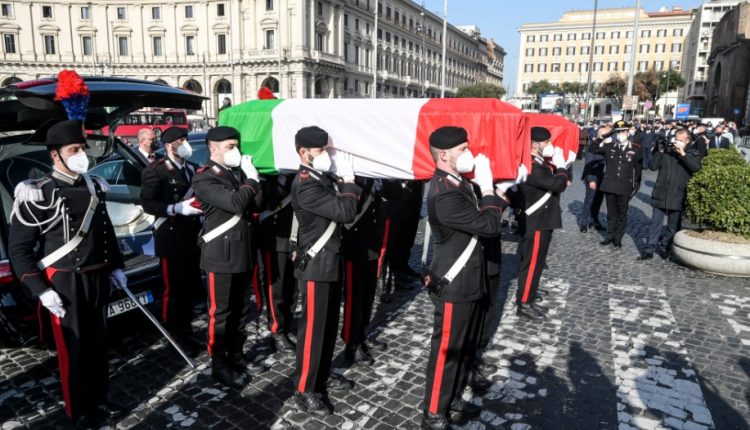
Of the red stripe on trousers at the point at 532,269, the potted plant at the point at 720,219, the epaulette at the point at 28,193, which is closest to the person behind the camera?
the epaulette at the point at 28,193

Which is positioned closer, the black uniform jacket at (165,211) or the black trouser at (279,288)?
the black uniform jacket at (165,211)

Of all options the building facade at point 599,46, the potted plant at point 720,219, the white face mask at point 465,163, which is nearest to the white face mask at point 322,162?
the white face mask at point 465,163

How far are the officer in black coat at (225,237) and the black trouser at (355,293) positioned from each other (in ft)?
2.62

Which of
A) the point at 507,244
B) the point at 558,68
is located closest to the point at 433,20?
the point at 558,68

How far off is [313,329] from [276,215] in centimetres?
140

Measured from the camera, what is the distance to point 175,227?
4.20 m

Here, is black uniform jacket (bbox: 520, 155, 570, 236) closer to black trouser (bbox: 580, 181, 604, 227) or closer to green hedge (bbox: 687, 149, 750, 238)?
green hedge (bbox: 687, 149, 750, 238)

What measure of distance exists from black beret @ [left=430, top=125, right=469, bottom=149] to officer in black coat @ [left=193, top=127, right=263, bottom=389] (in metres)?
1.32

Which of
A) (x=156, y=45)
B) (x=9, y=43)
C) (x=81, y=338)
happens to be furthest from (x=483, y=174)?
(x=9, y=43)

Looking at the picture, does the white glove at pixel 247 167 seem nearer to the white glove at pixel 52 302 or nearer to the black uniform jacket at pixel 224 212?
the black uniform jacket at pixel 224 212

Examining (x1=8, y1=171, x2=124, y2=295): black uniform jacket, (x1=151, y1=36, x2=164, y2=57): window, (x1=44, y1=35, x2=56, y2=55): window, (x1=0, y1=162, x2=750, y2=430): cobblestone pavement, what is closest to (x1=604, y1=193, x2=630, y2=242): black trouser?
(x1=0, y1=162, x2=750, y2=430): cobblestone pavement

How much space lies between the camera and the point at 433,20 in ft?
278

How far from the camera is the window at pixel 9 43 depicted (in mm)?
56188

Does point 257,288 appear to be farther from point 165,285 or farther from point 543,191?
point 543,191
